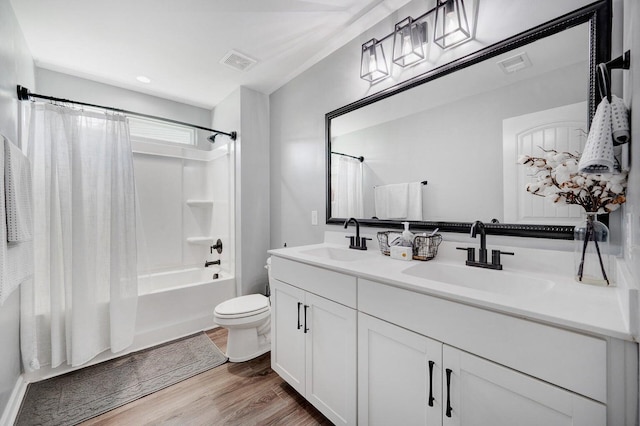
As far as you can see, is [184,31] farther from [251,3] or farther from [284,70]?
[284,70]

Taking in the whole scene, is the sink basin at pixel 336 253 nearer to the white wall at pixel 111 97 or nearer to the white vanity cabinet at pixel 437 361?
the white vanity cabinet at pixel 437 361

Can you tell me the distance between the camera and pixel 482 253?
1.19 m

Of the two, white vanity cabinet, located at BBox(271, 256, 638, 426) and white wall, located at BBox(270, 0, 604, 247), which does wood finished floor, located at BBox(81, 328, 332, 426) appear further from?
white wall, located at BBox(270, 0, 604, 247)

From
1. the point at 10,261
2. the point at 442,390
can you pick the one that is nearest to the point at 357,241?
the point at 442,390

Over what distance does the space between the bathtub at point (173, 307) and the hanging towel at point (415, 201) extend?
6.64ft

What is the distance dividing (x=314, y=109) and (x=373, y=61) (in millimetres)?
672

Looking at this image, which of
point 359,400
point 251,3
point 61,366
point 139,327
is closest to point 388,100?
point 251,3

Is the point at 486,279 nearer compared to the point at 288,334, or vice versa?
the point at 486,279

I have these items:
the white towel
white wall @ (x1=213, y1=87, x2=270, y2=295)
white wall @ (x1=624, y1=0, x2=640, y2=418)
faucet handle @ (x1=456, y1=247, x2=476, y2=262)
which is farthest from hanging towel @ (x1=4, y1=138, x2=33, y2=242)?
white wall @ (x1=624, y1=0, x2=640, y2=418)

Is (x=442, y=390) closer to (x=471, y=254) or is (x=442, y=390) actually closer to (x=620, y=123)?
(x=471, y=254)

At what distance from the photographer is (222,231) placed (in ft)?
9.84

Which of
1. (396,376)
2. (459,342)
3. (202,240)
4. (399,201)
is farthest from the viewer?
(202,240)

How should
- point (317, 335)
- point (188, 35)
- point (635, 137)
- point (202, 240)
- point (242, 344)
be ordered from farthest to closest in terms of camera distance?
point (202, 240) < point (242, 344) < point (188, 35) < point (317, 335) < point (635, 137)

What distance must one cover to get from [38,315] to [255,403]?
1.75 meters
